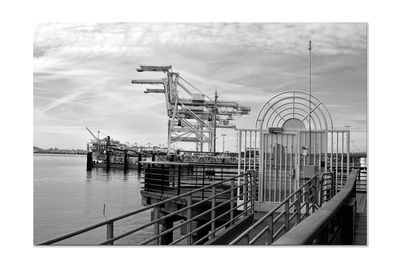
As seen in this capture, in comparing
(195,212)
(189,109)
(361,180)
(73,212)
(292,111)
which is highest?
(189,109)

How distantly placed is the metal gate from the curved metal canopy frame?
0.14m

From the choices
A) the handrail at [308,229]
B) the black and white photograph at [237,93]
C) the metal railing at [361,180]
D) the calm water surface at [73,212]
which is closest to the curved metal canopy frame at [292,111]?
the black and white photograph at [237,93]

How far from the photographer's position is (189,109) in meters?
11.5

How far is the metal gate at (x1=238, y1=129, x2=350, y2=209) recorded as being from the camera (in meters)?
7.73

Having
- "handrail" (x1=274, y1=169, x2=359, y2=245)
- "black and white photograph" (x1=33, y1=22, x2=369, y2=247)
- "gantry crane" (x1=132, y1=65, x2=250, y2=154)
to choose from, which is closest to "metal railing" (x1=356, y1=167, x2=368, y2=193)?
"black and white photograph" (x1=33, y1=22, x2=369, y2=247)

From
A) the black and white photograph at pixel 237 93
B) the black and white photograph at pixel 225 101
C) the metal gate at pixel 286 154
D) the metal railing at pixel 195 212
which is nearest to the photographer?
the metal railing at pixel 195 212

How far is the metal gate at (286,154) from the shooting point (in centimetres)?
773

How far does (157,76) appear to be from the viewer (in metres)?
8.61

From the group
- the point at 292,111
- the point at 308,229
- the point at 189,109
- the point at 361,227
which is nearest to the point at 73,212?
the point at 189,109

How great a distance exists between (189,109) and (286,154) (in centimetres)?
409

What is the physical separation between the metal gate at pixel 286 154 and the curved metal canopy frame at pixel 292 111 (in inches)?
5.6

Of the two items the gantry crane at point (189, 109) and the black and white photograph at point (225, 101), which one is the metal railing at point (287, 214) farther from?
the gantry crane at point (189, 109)

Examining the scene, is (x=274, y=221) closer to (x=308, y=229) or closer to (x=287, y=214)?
(x=287, y=214)
